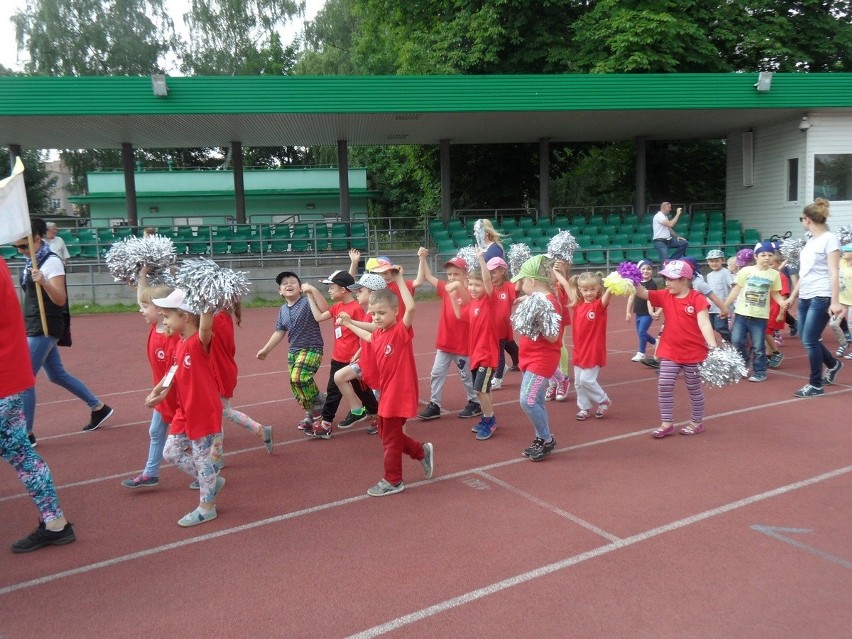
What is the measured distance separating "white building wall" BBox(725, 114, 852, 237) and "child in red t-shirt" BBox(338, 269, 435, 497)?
18.2 m

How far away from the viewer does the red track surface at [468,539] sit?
10.9ft

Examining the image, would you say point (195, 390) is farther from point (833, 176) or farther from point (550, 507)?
point (833, 176)

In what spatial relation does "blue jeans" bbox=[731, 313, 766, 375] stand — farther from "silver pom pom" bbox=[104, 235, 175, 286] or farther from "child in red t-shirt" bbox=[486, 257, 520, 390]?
"silver pom pom" bbox=[104, 235, 175, 286]

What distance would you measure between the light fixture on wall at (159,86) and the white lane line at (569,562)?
16408 mm

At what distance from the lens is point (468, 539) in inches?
163

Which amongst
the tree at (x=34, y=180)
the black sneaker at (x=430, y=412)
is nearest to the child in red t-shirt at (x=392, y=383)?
A: the black sneaker at (x=430, y=412)

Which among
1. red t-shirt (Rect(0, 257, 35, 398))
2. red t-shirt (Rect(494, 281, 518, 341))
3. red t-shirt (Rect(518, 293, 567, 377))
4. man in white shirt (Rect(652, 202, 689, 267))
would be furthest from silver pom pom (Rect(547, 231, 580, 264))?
man in white shirt (Rect(652, 202, 689, 267))

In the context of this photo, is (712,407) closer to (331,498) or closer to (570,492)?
(570,492)

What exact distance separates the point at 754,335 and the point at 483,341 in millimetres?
4006

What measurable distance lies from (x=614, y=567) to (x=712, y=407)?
3.91 metres

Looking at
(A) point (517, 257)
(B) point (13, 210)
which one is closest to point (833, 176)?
(A) point (517, 257)

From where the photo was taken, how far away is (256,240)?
18.9m

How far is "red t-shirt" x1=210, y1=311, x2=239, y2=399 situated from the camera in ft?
17.2

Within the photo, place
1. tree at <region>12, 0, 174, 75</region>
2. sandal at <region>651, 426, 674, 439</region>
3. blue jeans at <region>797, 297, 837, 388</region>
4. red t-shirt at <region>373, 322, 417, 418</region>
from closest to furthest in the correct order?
red t-shirt at <region>373, 322, 417, 418</region>, sandal at <region>651, 426, 674, 439</region>, blue jeans at <region>797, 297, 837, 388</region>, tree at <region>12, 0, 174, 75</region>
